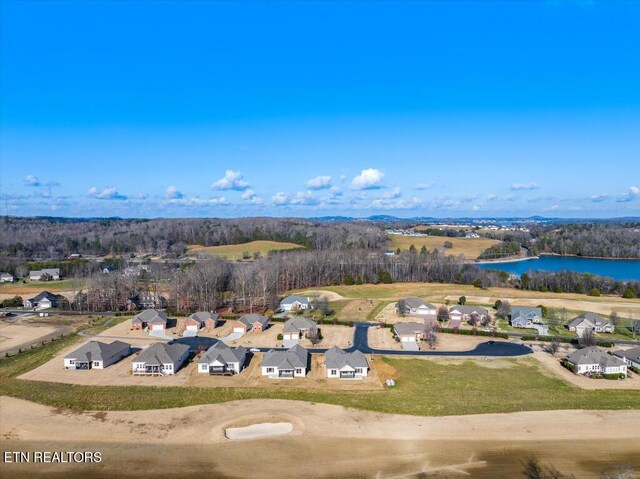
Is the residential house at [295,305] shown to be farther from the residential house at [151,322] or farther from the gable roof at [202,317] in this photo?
the residential house at [151,322]

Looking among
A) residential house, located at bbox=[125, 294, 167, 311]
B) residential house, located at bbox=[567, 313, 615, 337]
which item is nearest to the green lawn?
residential house, located at bbox=[567, 313, 615, 337]

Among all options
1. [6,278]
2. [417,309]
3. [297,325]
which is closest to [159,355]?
[297,325]

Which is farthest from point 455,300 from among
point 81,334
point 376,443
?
point 81,334

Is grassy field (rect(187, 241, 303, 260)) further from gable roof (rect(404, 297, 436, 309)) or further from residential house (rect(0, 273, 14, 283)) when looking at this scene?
gable roof (rect(404, 297, 436, 309))

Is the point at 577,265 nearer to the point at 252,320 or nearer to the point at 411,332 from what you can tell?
the point at 411,332

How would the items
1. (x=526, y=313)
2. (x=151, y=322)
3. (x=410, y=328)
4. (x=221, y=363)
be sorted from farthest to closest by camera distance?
(x=526, y=313) < (x=151, y=322) < (x=410, y=328) < (x=221, y=363)

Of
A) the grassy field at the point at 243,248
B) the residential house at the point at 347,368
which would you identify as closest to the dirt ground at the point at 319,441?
the residential house at the point at 347,368

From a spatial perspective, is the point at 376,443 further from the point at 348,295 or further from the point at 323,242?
the point at 323,242
